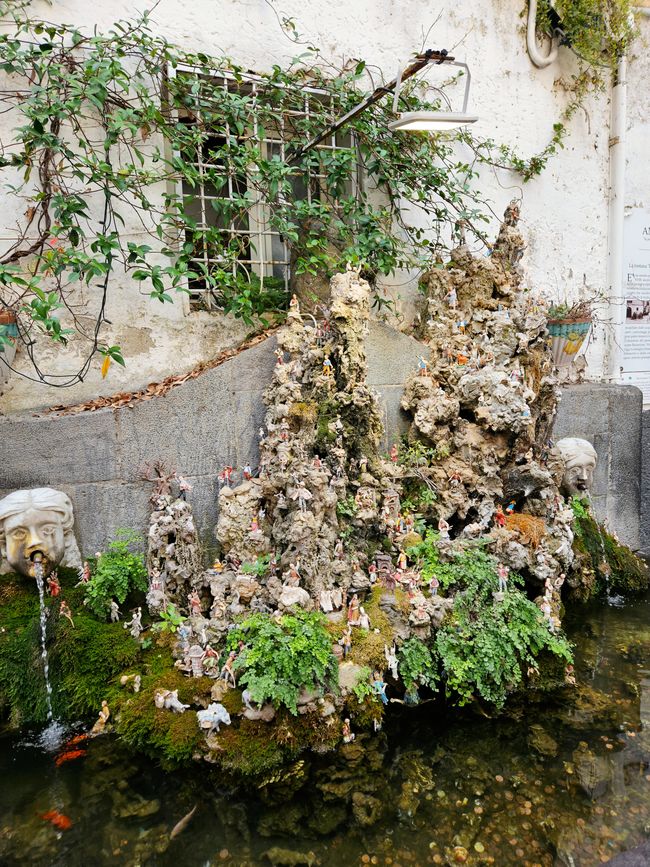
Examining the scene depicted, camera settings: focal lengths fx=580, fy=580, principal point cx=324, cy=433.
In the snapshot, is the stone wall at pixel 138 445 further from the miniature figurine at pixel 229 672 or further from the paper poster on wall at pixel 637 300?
the paper poster on wall at pixel 637 300

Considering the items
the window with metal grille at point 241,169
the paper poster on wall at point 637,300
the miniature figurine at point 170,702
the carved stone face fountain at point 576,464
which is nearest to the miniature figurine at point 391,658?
the miniature figurine at point 170,702

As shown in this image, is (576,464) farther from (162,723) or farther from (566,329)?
(162,723)

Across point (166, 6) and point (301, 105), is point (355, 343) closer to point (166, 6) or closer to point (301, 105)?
point (301, 105)

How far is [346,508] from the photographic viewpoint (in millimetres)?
5691

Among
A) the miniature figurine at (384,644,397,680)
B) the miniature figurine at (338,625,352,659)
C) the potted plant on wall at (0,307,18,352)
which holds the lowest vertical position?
the miniature figurine at (384,644,397,680)

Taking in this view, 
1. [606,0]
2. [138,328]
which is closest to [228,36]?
[138,328]

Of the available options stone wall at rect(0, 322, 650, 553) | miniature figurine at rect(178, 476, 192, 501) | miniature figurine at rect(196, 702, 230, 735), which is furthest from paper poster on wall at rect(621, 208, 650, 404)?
miniature figurine at rect(196, 702, 230, 735)

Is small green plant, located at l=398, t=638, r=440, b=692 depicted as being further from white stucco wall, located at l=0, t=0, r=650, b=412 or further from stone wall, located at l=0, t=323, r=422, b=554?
white stucco wall, located at l=0, t=0, r=650, b=412

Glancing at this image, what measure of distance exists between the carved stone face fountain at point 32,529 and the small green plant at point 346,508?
2533 millimetres

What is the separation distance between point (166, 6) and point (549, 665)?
7666 mm

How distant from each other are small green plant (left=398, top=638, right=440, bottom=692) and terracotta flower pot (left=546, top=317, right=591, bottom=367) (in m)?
5.04

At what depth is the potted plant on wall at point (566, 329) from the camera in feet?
26.3

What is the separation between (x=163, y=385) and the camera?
20.5 feet

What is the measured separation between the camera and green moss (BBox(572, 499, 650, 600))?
7.30 m
